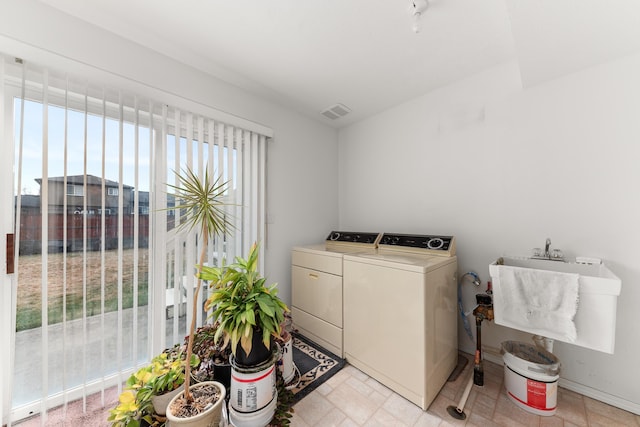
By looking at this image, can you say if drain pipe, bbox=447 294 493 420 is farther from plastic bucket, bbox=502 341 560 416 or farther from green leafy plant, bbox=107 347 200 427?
green leafy plant, bbox=107 347 200 427

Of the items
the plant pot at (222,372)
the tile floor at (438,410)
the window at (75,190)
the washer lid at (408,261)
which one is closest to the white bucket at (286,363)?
the tile floor at (438,410)

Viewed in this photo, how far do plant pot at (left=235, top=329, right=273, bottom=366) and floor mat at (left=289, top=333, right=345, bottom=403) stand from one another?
467 mm

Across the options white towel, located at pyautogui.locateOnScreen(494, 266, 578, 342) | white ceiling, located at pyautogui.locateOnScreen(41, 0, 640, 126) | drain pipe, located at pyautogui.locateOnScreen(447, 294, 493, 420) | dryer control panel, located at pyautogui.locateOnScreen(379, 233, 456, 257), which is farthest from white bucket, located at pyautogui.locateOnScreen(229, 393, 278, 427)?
white ceiling, located at pyautogui.locateOnScreen(41, 0, 640, 126)

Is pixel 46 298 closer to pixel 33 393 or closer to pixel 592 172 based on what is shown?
pixel 33 393

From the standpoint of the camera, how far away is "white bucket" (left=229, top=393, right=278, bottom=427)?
1.30m

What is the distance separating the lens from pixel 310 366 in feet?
6.15

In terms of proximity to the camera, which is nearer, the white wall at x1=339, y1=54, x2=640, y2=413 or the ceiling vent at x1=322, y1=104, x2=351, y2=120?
the white wall at x1=339, y1=54, x2=640, y2=413

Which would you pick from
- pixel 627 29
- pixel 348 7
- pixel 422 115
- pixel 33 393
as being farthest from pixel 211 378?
pixel 627 29

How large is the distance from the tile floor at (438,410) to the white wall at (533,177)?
17 centimetres

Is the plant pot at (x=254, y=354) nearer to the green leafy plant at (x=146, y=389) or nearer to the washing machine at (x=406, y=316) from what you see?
the green leafy plant at (x=146, y=389)

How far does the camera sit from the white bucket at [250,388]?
51.8 inches

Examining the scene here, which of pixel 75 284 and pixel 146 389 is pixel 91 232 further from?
pixel 146 389

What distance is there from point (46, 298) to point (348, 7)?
2.42 metres

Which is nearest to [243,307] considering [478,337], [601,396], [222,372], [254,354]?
[254,354]
